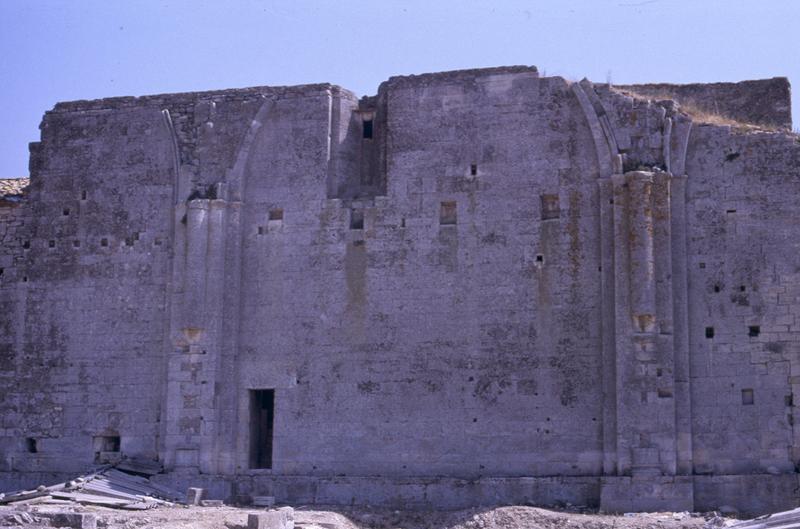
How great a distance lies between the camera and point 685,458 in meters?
20.7

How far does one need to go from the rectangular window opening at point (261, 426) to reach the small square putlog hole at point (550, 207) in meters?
5.66

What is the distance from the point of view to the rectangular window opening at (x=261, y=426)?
23.1m

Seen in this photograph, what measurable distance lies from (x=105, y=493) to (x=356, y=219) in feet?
20.6

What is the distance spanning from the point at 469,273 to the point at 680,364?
3.82 m

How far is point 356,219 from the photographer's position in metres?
23.0

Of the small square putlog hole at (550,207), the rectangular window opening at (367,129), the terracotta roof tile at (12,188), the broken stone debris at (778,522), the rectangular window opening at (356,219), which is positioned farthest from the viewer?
the terracotta roof tile at (12,188)

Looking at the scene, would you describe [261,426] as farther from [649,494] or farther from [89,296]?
[649,494]

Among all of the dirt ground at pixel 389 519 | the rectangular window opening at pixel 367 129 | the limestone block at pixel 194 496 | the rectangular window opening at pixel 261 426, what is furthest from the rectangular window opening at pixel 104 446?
the rectangular window opening at pixel 367 129

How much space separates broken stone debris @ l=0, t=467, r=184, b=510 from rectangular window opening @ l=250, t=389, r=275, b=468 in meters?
1.62

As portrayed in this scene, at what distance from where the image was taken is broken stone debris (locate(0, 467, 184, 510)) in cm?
2097

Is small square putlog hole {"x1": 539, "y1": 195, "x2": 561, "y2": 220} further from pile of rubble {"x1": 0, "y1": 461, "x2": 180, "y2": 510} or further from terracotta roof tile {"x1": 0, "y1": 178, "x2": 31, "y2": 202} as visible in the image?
terracotta roof tile {"x1": 0, "y1": 178, "x2": 31, "y2": 202}

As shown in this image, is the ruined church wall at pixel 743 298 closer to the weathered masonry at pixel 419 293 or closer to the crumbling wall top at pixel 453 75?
the weathered masonry at pixel 419 293

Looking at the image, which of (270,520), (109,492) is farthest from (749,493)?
(109,492)

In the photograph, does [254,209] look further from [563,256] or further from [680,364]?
[680,364]
